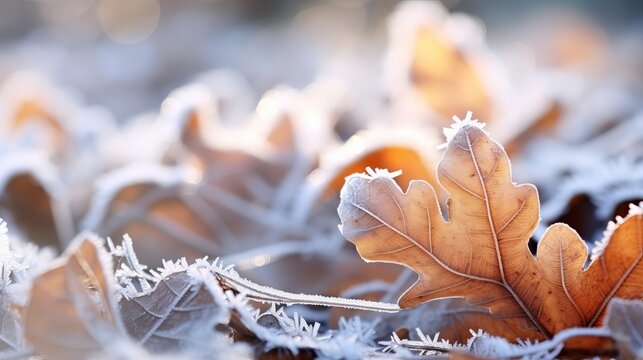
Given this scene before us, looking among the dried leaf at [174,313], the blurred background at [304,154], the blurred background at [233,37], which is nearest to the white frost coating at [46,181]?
the blurred background at [304,154]

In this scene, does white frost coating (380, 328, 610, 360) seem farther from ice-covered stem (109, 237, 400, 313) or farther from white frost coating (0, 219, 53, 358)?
white frost coating (0, 219, 53, 358)

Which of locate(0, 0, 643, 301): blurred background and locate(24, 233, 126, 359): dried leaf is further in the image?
locate(0, 0, 643, 301): blurred background

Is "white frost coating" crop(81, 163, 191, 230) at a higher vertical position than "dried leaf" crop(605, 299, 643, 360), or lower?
higher

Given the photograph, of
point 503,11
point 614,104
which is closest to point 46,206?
point 614,104

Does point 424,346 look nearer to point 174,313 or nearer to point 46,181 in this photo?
point 174,313

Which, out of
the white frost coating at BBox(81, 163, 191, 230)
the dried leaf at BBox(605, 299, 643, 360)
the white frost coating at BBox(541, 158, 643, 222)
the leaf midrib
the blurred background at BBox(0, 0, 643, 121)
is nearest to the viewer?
the dried leaf at BBox(605, 299, 643, 360)

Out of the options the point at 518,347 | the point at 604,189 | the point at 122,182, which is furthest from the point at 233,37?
the point at 518,347

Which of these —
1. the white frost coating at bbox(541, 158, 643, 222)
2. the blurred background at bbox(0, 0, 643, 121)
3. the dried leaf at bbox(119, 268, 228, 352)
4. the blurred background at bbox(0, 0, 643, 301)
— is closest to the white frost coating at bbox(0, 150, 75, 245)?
the blurred background at bbox(0, 0, 643, 301)

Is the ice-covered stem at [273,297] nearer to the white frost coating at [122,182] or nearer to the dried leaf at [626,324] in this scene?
the dried leaf at [626,324]

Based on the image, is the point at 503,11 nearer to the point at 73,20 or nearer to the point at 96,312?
the point at 73,20
